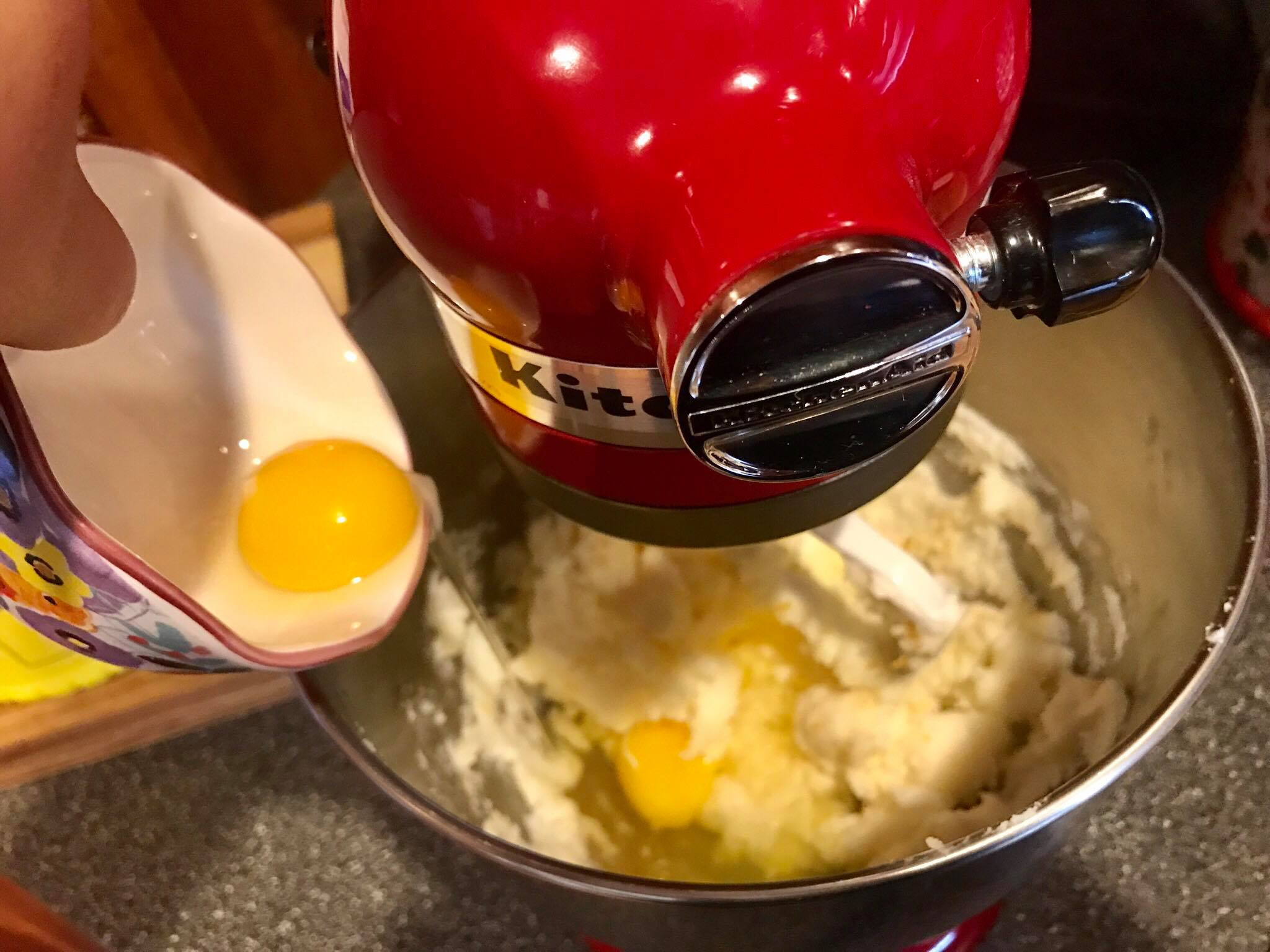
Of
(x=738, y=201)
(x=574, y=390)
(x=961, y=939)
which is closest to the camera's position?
(x=738, y=201)

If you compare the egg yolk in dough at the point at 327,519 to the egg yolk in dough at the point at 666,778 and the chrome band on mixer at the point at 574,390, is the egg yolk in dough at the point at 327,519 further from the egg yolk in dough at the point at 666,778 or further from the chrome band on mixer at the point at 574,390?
the egg yolk in dough at the point at 666,778

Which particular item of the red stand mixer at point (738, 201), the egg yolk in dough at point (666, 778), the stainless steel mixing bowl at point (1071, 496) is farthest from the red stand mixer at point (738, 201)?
the egg yolk in dough at point (666, 778)

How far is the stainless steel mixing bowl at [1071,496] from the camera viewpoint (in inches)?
18.3

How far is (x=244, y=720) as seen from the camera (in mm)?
875

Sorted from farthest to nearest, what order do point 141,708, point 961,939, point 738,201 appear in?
1. point 141,708
2. point 961,939
3. point 738,201

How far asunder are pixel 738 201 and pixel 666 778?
0.53 m

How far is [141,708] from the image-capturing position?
0.83m

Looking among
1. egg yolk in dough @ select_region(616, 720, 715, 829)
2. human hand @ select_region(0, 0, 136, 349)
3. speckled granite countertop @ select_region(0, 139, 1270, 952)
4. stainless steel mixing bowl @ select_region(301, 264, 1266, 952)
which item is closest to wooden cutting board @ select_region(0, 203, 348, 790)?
speckled granite countertop @ select_region(0, 139, 1270, 952)

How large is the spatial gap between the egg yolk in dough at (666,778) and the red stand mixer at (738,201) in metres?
0.41

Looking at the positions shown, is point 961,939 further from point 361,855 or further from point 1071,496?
Result: point 361,855

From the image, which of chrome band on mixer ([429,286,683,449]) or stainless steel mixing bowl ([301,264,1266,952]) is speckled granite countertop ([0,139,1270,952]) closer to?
stainless steel mixing bowl ([301,264,1266,952])

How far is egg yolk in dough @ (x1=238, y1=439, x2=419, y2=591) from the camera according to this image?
573 mm

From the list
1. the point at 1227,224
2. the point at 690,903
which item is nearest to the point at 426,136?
the point at 690,903

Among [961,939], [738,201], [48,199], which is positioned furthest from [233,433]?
[961,939]
